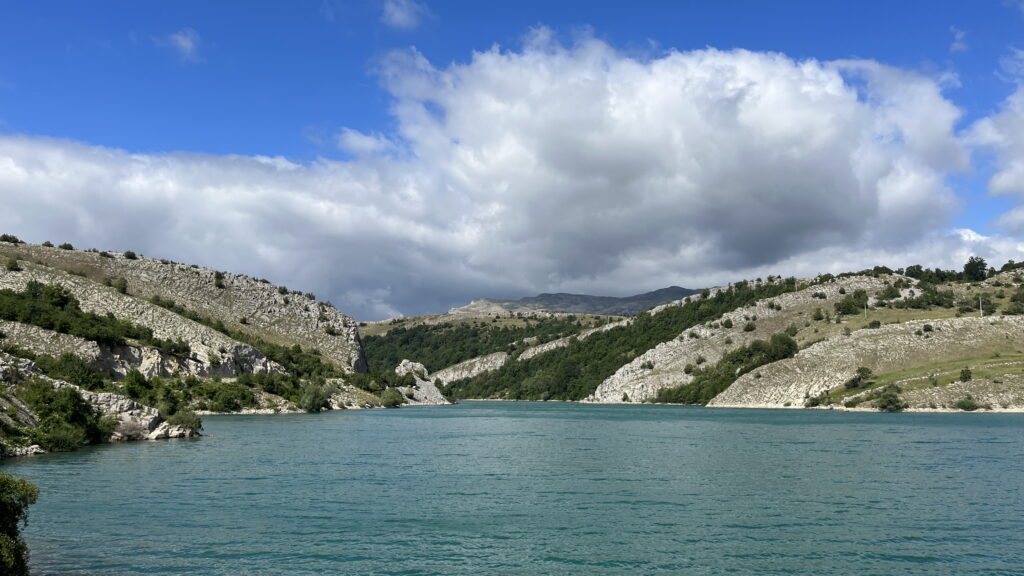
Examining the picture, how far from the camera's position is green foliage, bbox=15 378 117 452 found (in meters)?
48.7

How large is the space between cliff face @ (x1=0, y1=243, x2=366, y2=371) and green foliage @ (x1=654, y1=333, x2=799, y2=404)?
82.3m

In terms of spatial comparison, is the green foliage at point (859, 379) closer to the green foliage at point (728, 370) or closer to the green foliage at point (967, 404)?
the green foliage at point (967, 404)

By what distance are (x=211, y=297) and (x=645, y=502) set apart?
130983 mm

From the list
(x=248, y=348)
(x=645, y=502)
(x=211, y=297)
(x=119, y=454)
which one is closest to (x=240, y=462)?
(x=119, y=454)

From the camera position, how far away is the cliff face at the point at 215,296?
120 m

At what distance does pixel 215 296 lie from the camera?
145000mm

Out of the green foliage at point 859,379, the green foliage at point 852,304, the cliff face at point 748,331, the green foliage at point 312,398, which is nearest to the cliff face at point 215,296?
the green foliage at point 312,398

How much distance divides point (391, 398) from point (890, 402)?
94.7m

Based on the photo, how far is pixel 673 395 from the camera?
18362cm

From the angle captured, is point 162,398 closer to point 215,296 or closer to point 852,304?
point 215,296

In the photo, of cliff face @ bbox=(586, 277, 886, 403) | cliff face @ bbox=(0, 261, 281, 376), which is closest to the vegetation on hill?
cliff face @ bbox=(0, 261, 281, 376)

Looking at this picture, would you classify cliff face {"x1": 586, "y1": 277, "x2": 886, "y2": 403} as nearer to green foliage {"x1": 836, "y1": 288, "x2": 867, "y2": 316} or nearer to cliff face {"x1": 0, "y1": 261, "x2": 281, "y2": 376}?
green foliage {"x1": 836, "y1": 288, "x2": 867, "y2": 316}

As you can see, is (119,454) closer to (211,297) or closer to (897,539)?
(897,539)

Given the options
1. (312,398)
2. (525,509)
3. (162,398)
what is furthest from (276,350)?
(525,509)
